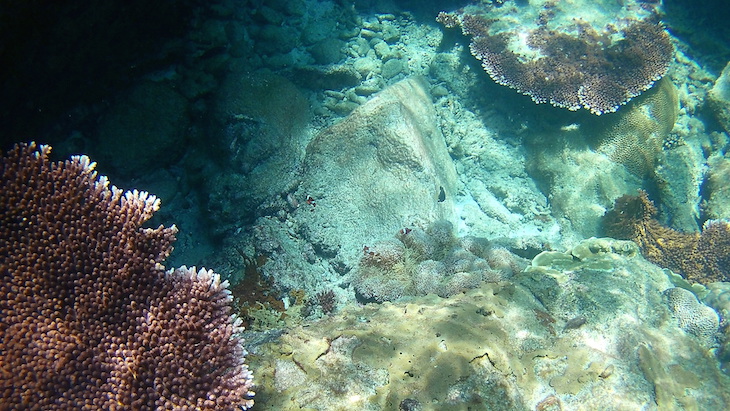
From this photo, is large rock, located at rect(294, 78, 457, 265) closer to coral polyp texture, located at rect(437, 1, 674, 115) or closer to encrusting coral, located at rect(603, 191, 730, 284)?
coral polyp texture, located at rect(437, 1, 674, 115)

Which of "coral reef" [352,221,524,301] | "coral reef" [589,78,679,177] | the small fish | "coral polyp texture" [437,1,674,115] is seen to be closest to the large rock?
"coral reef" [352,221,524,301]

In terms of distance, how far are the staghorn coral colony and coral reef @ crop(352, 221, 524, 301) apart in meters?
0.03

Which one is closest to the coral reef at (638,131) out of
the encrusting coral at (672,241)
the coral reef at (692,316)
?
the encrusting coral at (672,241)

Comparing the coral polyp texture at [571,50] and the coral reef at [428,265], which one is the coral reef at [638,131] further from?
the coral reef at [428,265]

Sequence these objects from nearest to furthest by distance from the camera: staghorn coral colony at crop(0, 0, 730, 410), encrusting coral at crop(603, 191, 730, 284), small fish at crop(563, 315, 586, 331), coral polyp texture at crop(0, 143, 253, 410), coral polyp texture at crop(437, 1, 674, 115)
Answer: coral polyp texture at crop(0, 143, 253, 410) < staghorn coral colony at crop(0, 0, 730, 410) < small fish at crop(563, 315, 586, 331) < encrusting coral at crop(603, 191, 730, 284) < coral polyp texture at crop(437, 1, 674, 115)

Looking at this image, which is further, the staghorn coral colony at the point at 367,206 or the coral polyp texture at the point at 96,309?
the staghorn coral colony at the point at 367,206

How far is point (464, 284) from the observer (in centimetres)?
397

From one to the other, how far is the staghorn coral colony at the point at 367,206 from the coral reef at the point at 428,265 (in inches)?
1.2

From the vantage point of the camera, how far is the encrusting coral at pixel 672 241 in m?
6.20

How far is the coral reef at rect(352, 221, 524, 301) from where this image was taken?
162 inches

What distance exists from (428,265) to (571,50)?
521 centimetres

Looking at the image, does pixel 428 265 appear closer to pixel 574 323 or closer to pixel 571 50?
pixel 574 323

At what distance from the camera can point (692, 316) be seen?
14.0ft

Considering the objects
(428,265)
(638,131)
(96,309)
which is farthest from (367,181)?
(638,131)
